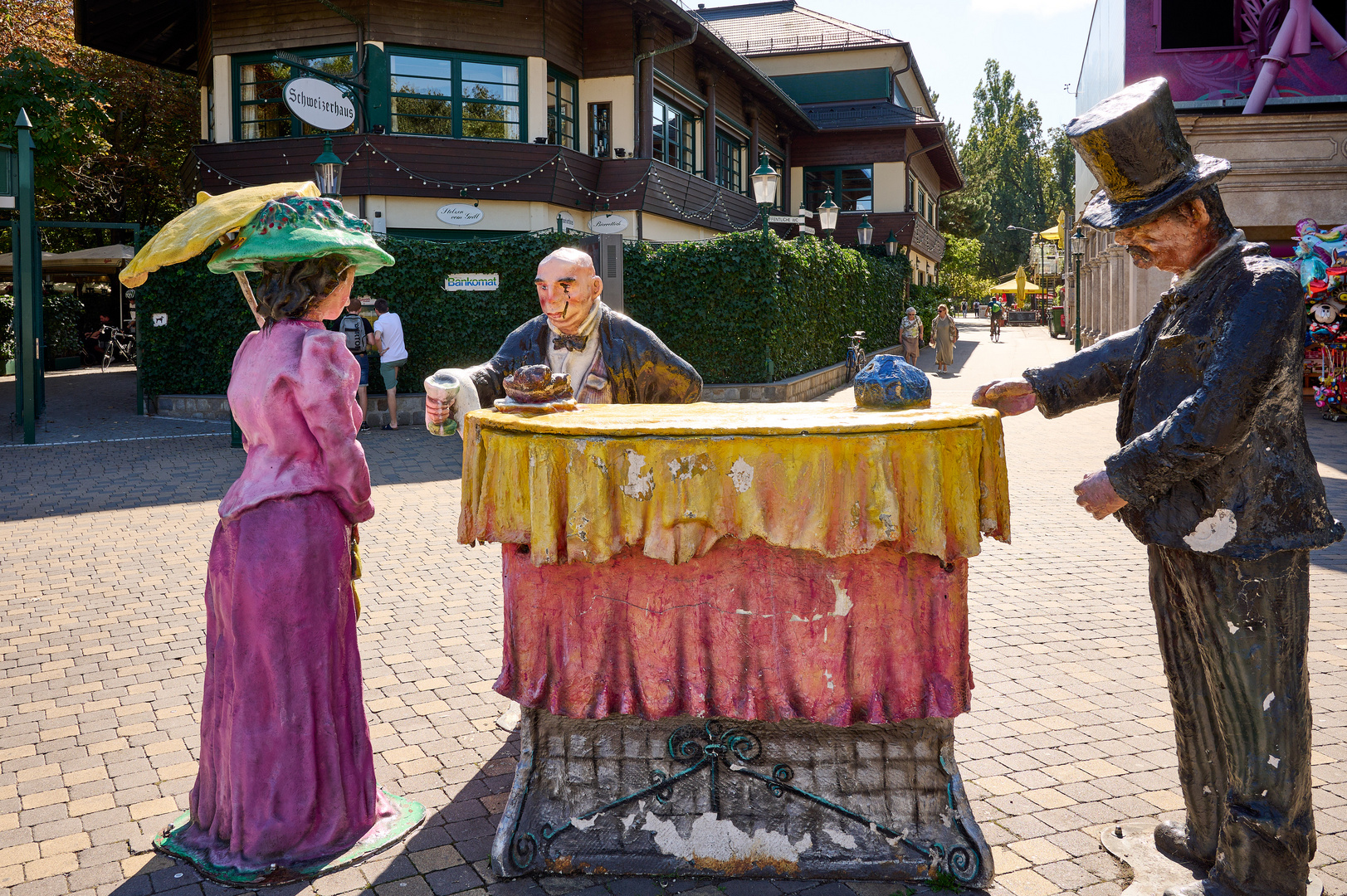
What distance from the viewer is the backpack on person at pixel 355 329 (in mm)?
13211

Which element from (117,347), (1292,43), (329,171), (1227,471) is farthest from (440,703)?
(117,347)

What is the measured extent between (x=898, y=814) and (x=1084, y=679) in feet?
6.53

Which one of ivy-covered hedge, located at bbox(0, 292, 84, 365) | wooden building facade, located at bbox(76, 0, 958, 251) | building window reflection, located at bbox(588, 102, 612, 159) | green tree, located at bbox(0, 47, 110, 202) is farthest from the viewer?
ivy-covered hedge, located at bbox(0, 292, 84, 365)

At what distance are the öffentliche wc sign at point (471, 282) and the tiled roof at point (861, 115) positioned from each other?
63.5ft

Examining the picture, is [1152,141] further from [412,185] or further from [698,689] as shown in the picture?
[412,185]

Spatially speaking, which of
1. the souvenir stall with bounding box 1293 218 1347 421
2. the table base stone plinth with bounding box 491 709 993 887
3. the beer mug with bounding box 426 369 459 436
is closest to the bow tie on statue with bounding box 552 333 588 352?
the beer mug with bounding box 426 369 459 436

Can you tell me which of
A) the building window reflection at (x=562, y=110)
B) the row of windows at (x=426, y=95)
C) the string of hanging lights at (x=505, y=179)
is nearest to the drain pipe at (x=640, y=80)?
the string of hanging lights at (x=505, y=179)

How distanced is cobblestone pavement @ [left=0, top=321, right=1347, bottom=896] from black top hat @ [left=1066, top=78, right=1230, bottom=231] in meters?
1.93

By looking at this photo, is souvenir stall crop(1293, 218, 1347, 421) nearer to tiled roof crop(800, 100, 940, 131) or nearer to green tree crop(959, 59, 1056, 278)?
tiled roof crop(800, 100, 940, 131)

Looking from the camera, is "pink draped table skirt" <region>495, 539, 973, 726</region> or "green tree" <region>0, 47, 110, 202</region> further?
"green tree" <region>0, 47, 110, 202</region>

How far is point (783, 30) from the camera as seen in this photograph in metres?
36.0

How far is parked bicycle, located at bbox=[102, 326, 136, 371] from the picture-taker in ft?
84.9

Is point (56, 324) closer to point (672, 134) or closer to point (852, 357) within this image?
point (672, 134)

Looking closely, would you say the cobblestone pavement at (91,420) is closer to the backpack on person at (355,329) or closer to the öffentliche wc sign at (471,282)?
the backpack on person at (355,329)
